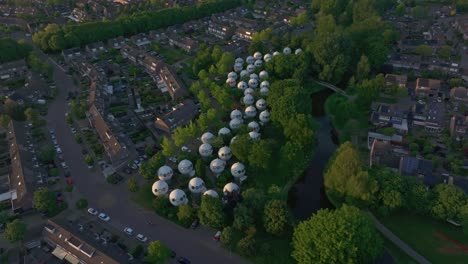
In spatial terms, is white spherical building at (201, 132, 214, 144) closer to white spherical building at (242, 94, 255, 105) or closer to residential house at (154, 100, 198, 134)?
residential house at (154, 100, 198, 134)

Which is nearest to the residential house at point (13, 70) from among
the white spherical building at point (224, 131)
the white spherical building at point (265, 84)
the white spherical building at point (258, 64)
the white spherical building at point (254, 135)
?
the white spherical building at point (224, 131)

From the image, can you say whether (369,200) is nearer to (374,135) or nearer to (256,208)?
(256,208)

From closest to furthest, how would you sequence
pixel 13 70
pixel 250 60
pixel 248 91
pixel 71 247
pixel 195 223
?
1. pixel 71 247
2. pixel 195 223
3. pixel 248 91
4. pixel 13 70
5. pixel 250 60

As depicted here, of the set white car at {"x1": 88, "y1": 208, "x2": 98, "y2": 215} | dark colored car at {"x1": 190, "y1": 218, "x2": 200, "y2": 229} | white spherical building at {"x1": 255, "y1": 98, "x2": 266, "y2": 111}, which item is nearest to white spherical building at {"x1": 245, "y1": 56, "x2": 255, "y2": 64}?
white spherical building at {"x1": 255, "y1": 98, "x2": 266, "y2": 111}

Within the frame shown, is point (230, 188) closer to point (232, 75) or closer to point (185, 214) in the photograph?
point (185, 214)

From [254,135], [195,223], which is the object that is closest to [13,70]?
[254,135]

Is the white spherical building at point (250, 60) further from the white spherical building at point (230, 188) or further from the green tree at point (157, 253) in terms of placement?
the green tree at point (157, 253)
